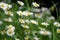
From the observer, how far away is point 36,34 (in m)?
2.08

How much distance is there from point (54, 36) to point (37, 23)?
1.22 ft

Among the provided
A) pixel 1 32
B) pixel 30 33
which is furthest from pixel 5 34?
pixel 30 33

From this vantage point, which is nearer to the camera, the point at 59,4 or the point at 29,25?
the point at 29,25

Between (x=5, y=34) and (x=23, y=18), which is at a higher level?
(x=23, y=18)

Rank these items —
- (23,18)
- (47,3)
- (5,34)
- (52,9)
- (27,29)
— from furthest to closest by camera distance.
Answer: (47,3) → (52,9) → (23,18) → (27,29) → (5,34)

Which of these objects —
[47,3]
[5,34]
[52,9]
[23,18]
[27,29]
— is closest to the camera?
[5,34]

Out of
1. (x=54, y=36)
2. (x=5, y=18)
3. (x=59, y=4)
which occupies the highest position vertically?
(x=59, y=4)

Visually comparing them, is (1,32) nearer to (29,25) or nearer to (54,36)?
(29,25)

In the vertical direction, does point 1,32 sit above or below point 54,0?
below

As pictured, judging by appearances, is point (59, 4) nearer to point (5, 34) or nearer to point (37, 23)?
point (37, 23)

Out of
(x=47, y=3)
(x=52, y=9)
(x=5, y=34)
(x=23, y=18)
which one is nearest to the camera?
(x=5, y=34)

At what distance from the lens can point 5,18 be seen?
2.07 m

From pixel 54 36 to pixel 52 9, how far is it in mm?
1423

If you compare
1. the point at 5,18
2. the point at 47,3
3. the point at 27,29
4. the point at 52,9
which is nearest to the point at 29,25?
the point at 27,29
